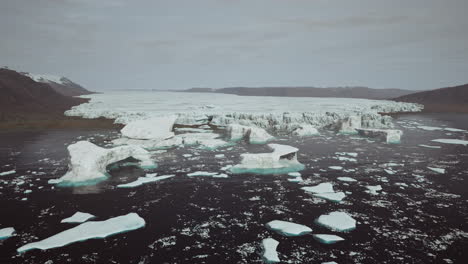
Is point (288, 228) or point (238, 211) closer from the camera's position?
point (288, 228)

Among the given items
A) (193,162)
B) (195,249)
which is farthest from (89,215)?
(193,162)

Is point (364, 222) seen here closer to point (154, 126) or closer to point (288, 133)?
point (154, 126)

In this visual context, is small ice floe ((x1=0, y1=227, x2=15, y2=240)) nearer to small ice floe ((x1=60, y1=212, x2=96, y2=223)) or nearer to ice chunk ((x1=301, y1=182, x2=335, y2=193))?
small ice floe ((x1=60, y1=212, x2=96, y2=223))

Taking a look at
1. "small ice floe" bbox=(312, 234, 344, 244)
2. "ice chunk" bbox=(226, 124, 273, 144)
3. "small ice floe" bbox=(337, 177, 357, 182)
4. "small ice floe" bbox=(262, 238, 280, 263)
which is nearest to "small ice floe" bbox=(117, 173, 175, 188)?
"small ice floe" bbox=(262, 238, 280, 263)

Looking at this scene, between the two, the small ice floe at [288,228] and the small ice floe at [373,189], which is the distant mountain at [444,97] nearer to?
the small ice floe at [373,189]

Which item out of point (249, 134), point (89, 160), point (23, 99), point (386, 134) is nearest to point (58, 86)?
point (23, 99)

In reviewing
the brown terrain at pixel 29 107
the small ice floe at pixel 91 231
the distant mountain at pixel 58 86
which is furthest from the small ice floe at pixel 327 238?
the distant mountain at pixel 58 86

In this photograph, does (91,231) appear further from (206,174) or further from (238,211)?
(206,174)
